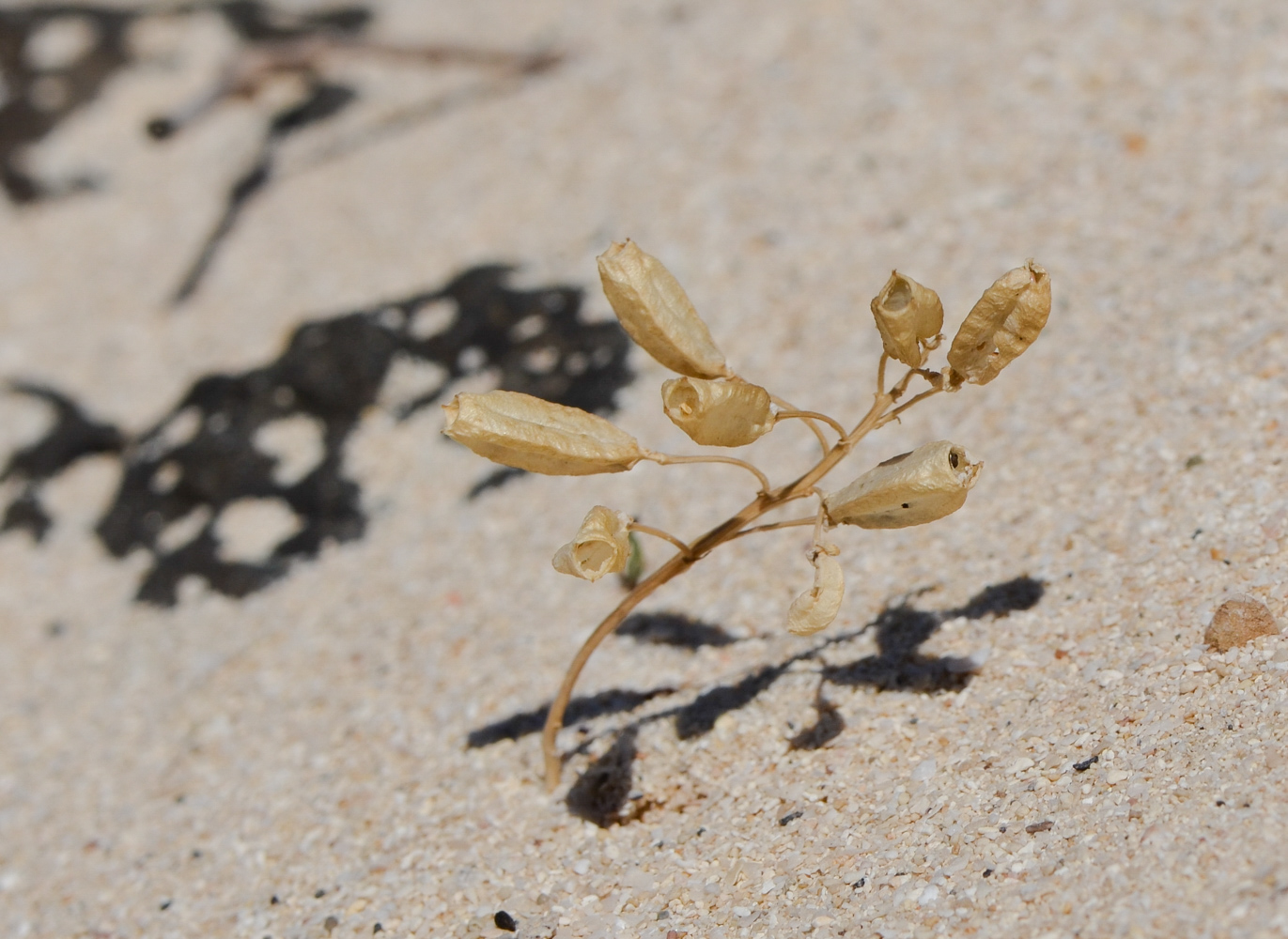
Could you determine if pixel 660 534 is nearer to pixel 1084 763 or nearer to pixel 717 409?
pixel 717 409

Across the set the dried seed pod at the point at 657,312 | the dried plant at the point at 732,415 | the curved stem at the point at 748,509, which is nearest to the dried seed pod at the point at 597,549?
the dried plant at the point at 732,415

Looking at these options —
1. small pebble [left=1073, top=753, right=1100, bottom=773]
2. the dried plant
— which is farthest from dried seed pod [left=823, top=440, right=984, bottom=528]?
small pebble [left=1073, top=753, right=1100, bottom=773]

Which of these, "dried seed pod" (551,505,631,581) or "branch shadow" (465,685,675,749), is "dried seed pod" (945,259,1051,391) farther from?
"branch shadow" (465,685,675,749)

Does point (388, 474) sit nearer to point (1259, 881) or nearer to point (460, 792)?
point (460, 792)

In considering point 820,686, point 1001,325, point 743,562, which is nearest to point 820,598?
point 1001,325

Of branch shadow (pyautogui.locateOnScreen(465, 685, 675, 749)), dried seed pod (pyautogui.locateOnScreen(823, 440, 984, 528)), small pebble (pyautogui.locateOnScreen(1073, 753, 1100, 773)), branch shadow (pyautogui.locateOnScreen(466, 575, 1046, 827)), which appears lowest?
branch shadow (pyautogui.locateOnScreen(465, 685, 675, 749))

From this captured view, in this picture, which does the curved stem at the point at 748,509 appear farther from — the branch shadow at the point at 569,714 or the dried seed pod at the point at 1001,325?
the branch shadow at the point at 569,714

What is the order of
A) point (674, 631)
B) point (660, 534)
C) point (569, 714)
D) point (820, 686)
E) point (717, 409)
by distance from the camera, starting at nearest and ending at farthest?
1. point (717, 409)
2. point (660, 534)
3. point (820, 686)
4. point (569, 714)
5. point (674, 631)
